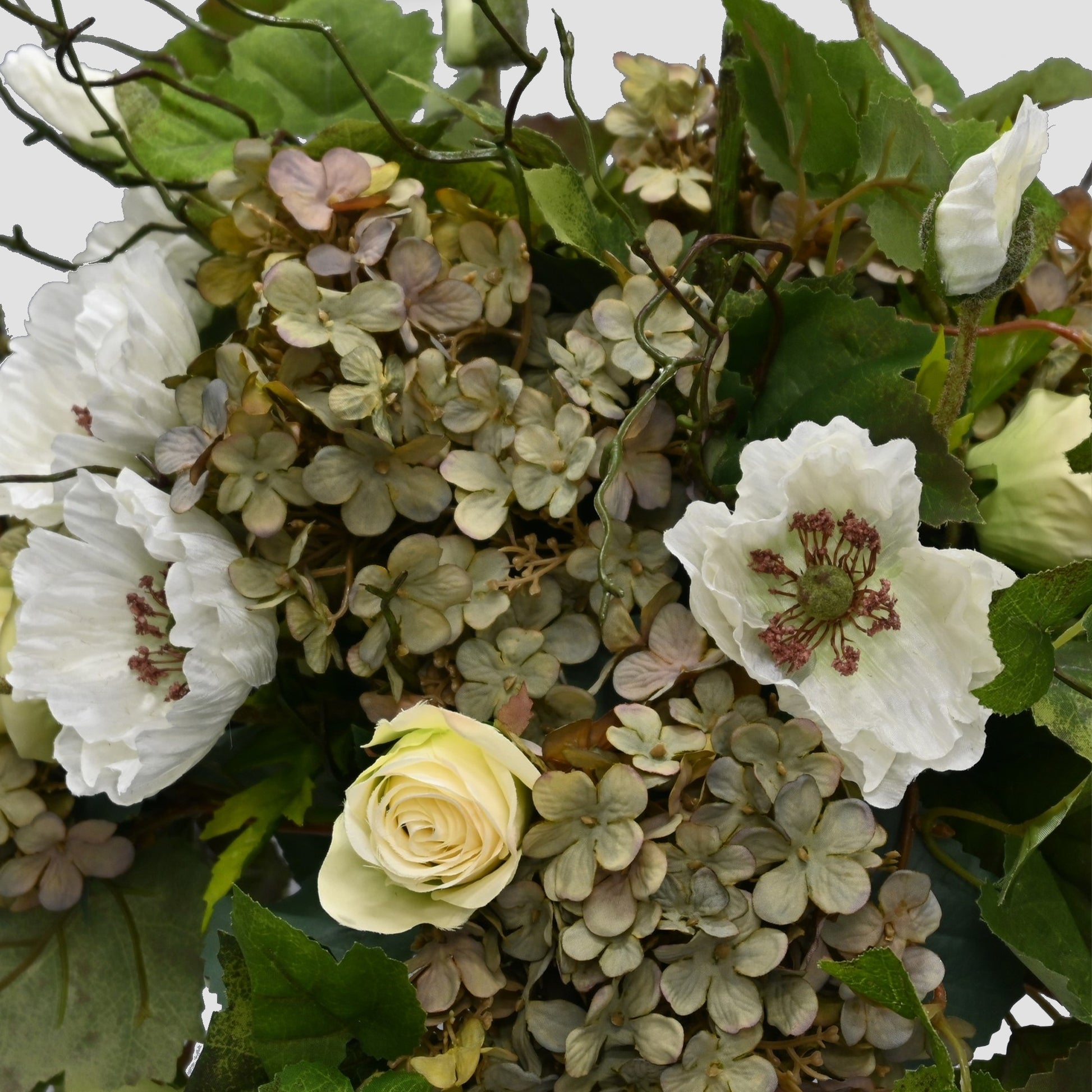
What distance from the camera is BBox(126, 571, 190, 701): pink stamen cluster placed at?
1.47 ft

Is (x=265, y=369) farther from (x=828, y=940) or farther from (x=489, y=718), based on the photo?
(x=828, y=940)

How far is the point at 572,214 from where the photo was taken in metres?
0.45

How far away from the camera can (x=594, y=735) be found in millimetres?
415

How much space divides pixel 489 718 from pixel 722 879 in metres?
0.10

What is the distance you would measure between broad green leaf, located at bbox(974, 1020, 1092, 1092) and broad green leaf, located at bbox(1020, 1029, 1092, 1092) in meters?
0.03

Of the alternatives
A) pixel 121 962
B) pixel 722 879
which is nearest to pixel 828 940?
pixel 722 879

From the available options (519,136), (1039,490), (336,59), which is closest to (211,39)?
(336,59)

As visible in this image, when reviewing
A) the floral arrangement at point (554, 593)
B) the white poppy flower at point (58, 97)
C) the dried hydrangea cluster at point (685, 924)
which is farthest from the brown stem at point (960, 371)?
the white poppy flower at point (58, 97)

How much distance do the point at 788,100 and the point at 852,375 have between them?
112 mm

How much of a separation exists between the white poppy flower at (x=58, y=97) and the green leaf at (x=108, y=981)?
0.30 meters

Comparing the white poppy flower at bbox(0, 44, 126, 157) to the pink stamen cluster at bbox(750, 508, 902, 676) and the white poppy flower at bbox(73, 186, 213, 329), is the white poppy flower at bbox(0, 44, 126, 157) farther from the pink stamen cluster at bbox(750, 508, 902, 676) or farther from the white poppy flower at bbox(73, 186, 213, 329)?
the pink stamen cluster at bbox(750, 508, 902, 676)

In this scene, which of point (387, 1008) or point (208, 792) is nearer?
point (387, 1008)

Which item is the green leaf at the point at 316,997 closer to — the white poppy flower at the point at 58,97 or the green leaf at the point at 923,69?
the white poppy flower at the point at 58,97

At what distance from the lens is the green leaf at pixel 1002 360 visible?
1.59 ft
